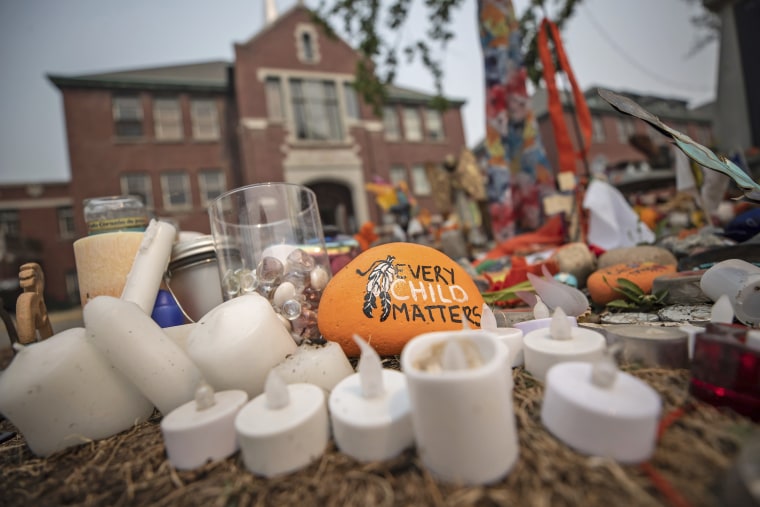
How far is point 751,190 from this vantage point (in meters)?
1.36

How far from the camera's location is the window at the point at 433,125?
1925cm

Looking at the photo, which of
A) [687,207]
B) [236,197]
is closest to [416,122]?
[687,207]

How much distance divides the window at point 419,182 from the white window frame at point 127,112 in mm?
11901

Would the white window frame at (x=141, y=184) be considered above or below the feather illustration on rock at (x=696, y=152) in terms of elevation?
above

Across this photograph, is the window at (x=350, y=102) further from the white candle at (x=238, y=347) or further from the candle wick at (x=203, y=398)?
the candle wick at (x=203, y=398)

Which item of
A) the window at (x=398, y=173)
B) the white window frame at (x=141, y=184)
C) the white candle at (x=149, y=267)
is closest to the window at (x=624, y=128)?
the window at (x=398, y=173)

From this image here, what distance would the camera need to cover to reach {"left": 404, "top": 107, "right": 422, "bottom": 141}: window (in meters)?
18.8

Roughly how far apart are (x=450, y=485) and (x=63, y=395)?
1.19 m

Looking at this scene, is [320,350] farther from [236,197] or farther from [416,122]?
[416,122]

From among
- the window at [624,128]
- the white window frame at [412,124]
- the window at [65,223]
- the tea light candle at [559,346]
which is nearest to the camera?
the tea light candle at [559,346]

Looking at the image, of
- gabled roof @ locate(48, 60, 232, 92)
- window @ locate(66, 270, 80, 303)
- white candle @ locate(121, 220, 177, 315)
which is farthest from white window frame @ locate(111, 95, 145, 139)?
white candle @ locate(121, 220, 177, 315)

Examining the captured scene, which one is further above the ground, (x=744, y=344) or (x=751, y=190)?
(x=751, y=190)

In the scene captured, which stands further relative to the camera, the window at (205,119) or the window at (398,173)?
the window at (398,173)

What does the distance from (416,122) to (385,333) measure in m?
19.3
